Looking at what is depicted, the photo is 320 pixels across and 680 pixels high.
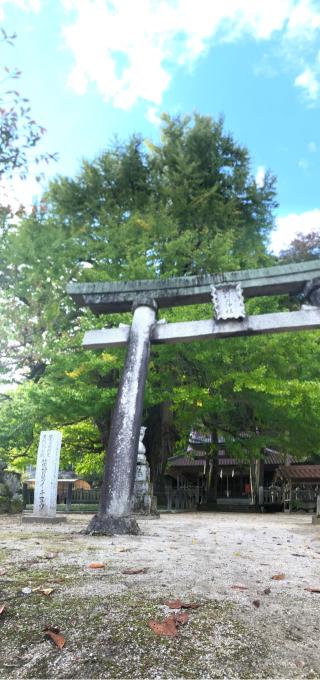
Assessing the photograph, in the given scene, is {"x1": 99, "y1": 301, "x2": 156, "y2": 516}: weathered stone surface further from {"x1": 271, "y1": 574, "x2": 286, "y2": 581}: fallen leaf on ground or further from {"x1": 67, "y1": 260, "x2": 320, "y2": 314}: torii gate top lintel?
{"x1": 271, "y1": 574, "x2": 286, "y2": 581}: fallen leaf on ground

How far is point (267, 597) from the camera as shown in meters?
2.99

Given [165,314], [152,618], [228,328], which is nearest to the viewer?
[152,618]

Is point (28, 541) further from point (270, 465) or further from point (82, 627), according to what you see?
point (270, 465)

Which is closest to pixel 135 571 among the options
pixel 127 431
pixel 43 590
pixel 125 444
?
pixel 43 590

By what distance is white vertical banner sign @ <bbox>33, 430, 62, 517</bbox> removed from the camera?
10.2 m

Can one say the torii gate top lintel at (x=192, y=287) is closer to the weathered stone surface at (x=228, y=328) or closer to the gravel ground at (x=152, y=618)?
the weathered stone surface at (x=228, y=328)

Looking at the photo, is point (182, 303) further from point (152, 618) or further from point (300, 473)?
point (300, 473)

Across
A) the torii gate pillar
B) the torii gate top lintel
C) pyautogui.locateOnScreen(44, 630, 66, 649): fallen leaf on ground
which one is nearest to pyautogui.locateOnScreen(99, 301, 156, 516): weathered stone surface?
the torii gate pillar

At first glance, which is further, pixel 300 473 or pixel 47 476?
pixel 300 473

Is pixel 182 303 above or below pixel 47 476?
above

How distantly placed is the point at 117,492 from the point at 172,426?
1143 cm

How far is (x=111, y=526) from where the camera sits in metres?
6.32

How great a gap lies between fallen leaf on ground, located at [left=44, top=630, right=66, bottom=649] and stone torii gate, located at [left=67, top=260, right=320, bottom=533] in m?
4.95

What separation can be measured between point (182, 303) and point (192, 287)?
1.39 feet
